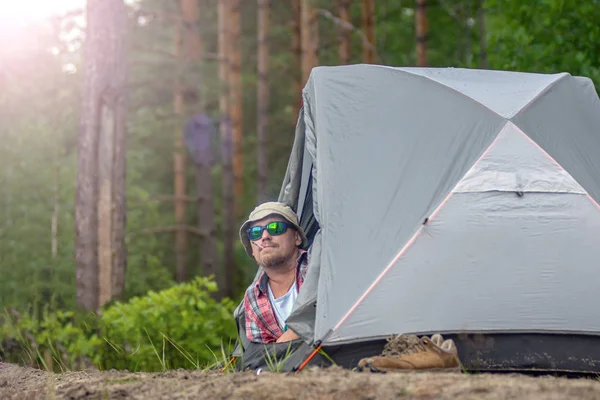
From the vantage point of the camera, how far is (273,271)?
5828mm

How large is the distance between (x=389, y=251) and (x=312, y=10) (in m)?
14.6

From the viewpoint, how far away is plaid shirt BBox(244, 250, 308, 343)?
226 inches

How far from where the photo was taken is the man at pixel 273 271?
5758mm

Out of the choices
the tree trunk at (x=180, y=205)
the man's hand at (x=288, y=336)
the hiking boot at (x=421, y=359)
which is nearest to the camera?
the hiking boot at (x=421, y=359)

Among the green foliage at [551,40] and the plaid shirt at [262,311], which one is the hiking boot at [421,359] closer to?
the plaid shirt at [262,311]

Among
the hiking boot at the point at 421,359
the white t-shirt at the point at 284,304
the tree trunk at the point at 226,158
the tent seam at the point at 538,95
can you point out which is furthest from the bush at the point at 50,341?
the tree trunk at the point at 226,158

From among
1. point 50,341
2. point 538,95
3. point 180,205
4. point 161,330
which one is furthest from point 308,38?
point 538,95

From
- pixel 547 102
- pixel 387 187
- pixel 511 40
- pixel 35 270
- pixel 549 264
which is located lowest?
pixel 35 270

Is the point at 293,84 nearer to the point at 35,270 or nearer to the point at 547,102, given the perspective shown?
the point at 35,270

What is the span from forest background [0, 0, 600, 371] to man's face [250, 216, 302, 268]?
0.82 metres

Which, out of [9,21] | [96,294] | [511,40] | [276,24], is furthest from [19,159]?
[276,24]

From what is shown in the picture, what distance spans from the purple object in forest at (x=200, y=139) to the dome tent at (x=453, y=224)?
10309 mm

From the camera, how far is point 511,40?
1126cm

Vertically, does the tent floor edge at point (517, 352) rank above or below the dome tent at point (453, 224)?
below
